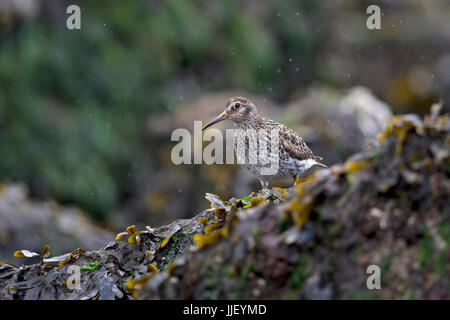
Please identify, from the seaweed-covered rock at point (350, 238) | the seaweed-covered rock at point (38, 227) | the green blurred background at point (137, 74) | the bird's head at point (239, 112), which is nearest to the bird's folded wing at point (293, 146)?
Answer: the bird's head at point (239, 112)

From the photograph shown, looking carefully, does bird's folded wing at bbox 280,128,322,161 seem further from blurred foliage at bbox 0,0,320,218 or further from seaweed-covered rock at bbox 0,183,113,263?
Answer: blurred foliage at bbox 0,0,320,218

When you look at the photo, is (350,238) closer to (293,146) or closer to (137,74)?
(293,146)

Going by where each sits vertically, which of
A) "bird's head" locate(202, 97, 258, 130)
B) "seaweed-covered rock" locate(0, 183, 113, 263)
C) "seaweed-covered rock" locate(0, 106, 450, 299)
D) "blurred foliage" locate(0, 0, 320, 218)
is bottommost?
"seaweed-covered rock" locate(0, 106, 450, 299)

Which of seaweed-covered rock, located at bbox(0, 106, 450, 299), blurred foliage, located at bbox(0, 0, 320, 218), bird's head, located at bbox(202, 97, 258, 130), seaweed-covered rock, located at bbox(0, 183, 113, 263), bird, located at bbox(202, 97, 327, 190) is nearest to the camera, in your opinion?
seaweed-covered rock, located at bbox(0, 106, 450, 299)

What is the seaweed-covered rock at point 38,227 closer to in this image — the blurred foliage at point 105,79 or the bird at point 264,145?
the blurred foliage at point 105,79

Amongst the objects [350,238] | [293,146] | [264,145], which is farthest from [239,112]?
[350,238]

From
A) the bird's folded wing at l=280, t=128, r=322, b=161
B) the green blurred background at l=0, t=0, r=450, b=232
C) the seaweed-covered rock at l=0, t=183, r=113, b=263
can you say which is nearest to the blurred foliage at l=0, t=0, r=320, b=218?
the green blurred background at l=0, t=0, r=450, b=232
